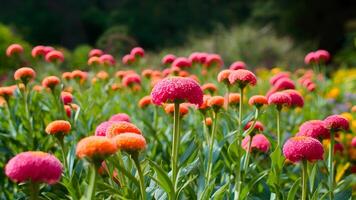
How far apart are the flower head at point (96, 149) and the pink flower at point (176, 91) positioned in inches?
12.2

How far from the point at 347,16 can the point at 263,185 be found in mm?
13802

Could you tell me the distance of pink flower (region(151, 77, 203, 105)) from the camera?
132cm

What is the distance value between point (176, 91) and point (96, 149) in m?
0.35

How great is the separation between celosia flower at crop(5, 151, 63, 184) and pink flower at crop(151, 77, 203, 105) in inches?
14.9

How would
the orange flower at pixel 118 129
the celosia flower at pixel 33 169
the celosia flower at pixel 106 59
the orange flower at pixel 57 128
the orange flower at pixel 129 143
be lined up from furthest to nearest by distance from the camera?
the celosia flower at pixel 106 59
the orange flower at pixel 57 128
the orange flower at pixel 118 129
the orange flower at pixel 129 143
the celosia flower at pixel 33 169

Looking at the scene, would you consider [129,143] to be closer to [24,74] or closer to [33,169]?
[33,169]

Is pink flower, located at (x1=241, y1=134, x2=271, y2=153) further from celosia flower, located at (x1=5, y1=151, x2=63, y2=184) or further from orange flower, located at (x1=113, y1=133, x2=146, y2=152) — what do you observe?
celosia flower, located at (x1=5, y1=151, x2=63, y2=184)

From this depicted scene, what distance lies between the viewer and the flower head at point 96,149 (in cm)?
102

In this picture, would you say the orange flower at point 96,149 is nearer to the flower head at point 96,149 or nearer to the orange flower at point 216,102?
the flower head at point 96,149

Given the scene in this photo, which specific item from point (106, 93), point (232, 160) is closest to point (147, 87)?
point (106, 93)

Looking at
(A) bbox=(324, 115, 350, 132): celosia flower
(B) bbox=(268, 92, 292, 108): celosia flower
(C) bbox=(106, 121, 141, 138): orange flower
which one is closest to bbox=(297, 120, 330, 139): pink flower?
(A) bbox=(324, 115, 350, 132): celosia flower

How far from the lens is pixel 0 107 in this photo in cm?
250

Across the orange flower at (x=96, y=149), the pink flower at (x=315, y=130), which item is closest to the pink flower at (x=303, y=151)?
the pink flower at (x=315, y=130)

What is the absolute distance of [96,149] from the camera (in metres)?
1.02
